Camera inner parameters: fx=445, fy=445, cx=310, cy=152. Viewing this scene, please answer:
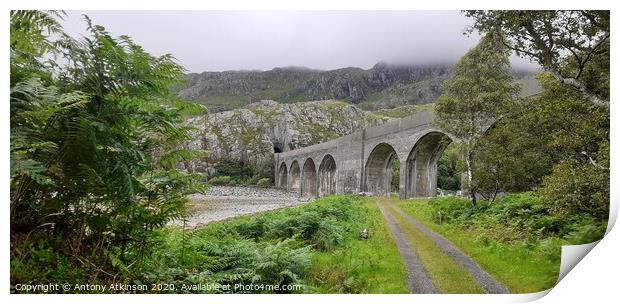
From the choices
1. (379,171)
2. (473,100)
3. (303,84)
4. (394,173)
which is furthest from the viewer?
(394,173)

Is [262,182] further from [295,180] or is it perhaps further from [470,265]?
[470,265]

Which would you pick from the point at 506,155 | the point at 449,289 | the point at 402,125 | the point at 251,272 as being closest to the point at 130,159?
the point at 251,272

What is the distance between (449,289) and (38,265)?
3.37 metres

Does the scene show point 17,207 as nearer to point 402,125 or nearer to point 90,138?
point 90,138

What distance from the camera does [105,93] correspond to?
10.8 ft

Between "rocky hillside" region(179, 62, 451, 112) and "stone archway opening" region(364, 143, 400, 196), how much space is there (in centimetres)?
1540

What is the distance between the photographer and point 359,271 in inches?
166

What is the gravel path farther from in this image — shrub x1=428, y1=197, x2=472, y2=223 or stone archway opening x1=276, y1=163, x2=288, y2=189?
shrub x1=428, y1=197, x2=472, y2=223

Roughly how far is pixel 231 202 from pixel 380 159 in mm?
16952

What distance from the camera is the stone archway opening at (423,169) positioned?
740 inches

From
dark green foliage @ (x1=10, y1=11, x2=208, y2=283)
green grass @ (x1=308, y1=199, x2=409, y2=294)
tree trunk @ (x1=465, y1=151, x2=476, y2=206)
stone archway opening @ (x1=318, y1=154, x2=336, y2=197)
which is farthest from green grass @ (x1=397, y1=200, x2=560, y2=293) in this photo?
stone archway opening @ (x1=318, y1=154, x2=336, y2=197)

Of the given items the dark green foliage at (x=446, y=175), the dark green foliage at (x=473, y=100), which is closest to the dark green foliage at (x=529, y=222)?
the dark green foliage at (x=473, y=100)

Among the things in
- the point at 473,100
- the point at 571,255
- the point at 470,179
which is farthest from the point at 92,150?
the point at 473,100

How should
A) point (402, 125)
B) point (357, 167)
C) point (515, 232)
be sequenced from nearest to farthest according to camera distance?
point (515, 232) → point (402, 125) → point (357, 167)
